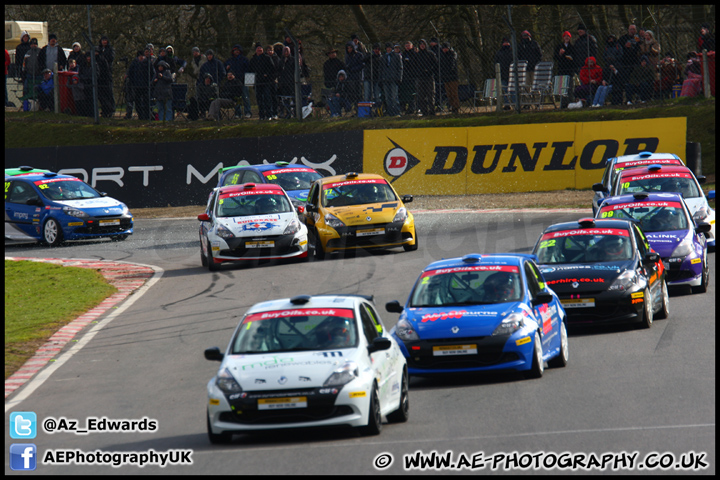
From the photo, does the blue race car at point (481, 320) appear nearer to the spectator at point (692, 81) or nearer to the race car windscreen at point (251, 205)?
the race car windscreen at point (251, 205)

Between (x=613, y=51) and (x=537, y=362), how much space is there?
20717 mm

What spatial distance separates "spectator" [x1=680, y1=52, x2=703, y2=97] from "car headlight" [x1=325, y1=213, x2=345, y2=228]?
14614 millimetres

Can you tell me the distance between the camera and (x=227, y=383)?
29.4ft

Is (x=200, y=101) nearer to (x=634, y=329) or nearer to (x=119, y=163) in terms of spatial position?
(x=119, y=163)

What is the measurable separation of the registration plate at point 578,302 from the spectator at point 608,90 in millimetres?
18306

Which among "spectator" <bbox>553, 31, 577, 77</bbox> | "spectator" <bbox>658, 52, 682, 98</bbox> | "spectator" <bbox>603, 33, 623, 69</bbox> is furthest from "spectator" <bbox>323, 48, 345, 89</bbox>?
"spectator" <bbox>658, 52, 682, 98</bbox>

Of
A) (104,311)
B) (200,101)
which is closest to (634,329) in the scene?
(104,311)

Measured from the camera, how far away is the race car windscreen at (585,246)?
14.7 metres

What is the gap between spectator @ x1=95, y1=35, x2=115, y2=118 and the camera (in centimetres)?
3312

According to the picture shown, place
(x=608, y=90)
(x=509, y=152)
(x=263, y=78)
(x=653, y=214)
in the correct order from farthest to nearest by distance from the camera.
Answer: (x=263, y=78) < (x=608, y=90) < (x=509, y=152) < (x=653, y=214)

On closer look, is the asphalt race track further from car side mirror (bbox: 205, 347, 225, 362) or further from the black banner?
the black banner

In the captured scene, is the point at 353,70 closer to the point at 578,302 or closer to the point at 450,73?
the point at 450,73

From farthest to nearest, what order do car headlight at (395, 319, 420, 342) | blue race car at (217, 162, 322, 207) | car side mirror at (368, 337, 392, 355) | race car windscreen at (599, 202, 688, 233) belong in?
blue race car at (217, 162, 322, 207)
race car windscreen at (599, 202, 688, 233)
car headlight at (395, 319, 420, 342)
car side mirror at (368, 337, 392, 355)

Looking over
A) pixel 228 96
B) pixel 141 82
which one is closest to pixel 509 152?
pixel 228 96
